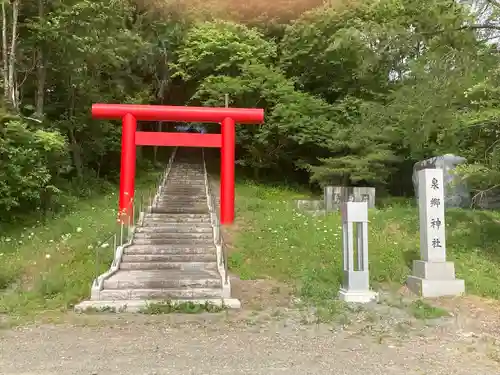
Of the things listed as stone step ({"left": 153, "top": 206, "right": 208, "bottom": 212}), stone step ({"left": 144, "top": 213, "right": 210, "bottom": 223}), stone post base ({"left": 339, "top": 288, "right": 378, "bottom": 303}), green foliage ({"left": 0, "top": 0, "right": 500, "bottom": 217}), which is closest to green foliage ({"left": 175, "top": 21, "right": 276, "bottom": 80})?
green foliage ({"left": 0, "top": 0, "right": 500, "bottom": 217})

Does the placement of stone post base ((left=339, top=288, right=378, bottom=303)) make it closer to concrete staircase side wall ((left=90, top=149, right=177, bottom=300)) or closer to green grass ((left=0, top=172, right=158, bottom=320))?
concrete staircase side wall ((left=90, top=149, right=177, bottom=300))

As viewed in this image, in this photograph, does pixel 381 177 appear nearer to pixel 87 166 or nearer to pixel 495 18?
pixel 495 18

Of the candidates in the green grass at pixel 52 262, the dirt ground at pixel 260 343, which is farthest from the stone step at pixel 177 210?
the dirt ground at pixel 260 343

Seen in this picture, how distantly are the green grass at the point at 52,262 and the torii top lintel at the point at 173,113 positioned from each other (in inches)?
127

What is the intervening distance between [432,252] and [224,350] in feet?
18.4

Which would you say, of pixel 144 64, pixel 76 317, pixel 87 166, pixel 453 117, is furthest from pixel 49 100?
pixel 453 117

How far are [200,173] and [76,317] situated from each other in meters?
15.6

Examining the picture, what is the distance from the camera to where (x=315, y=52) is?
69.7 ft

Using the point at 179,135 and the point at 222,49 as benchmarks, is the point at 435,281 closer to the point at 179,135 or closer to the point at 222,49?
the point at 179,135

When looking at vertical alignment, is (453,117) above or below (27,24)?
below

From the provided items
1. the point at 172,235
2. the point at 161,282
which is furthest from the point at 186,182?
the point at 161,282

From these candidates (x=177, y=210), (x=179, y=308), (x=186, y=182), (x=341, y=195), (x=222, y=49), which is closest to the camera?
(x=179, y=308)

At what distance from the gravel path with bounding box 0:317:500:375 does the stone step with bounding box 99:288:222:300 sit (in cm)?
112

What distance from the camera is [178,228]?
40.4 ft
